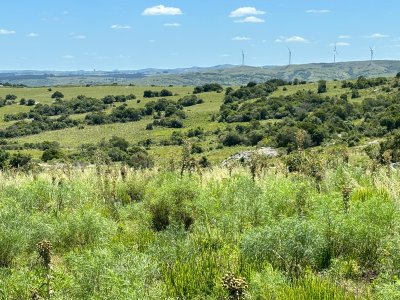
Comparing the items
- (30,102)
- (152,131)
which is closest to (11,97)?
(30,102)

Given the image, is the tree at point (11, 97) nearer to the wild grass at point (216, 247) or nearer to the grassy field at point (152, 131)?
the grassy field at point (152, 131)

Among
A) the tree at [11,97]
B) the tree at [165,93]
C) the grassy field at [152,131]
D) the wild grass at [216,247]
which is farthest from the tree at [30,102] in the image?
the wild grass at [216,247]

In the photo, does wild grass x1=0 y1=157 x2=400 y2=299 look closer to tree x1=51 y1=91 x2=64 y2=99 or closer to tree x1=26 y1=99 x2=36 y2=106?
tree x1=26 y1=99 x2=36 y2=106

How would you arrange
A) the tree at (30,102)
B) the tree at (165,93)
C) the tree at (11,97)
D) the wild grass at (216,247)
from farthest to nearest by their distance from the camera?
the tree at (11,97) → the tree at (165,93) → the tree at (30,102) → the wild grass at (216,247)

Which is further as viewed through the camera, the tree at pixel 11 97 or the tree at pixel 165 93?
the tree at pixel 11 97

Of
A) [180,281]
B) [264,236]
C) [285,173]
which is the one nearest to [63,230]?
[180,281]

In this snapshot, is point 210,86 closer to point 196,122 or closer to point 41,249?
point 196,122

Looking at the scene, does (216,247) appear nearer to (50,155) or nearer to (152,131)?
(50,155)

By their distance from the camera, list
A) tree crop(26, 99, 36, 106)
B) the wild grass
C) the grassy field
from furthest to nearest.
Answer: tree crop(26, 99, 36, 106)
the grassy field
the wild grass

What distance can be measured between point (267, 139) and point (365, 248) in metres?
49.8

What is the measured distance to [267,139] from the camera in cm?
5691

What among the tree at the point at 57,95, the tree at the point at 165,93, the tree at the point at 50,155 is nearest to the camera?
the tree at the point at 50,155

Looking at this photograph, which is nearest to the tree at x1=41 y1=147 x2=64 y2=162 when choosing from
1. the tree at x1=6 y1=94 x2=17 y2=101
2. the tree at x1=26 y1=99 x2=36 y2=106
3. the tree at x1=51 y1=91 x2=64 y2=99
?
the tree at x1=26 y1=99 x2=36 y2=106

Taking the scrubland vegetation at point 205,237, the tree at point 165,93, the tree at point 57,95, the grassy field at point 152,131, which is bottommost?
the grassy field at point 152,131
